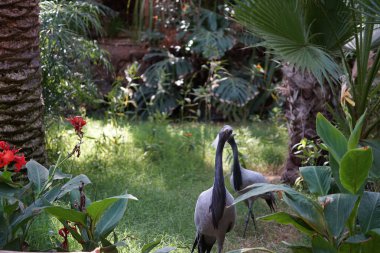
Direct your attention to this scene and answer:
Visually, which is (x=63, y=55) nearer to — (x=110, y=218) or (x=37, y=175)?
(x=37, y=175)

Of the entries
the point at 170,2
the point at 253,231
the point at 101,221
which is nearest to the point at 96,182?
the point at 253,231

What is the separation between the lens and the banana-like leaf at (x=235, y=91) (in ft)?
33.6

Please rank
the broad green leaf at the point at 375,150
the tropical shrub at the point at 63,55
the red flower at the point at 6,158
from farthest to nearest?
the tropical shrub at the point at 63,55 → the broad green leaf at the point at 375,150 → the red flower at the point at 6,158

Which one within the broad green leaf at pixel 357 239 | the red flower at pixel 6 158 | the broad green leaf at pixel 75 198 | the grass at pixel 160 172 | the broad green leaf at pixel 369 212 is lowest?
the grass at pixel 160 172

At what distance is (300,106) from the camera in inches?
246

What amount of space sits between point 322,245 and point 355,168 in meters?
0.42

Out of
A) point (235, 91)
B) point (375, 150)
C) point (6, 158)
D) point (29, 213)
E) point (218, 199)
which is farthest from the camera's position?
point (235, 91)

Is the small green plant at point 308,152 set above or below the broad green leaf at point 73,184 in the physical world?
below

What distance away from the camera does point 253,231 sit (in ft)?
16.6

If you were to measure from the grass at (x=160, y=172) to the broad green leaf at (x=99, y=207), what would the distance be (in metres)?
0.88

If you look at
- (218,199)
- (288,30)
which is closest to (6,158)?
(218,199)

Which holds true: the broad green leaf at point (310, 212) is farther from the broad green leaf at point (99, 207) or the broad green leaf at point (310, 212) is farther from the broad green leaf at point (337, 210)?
the broad green leaf at point (99, 207)

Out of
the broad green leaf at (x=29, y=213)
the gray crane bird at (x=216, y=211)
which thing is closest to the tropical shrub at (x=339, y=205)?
the gray crane bird at (x=216, y=211)

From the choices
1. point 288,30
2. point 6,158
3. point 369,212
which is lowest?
point 369,212
